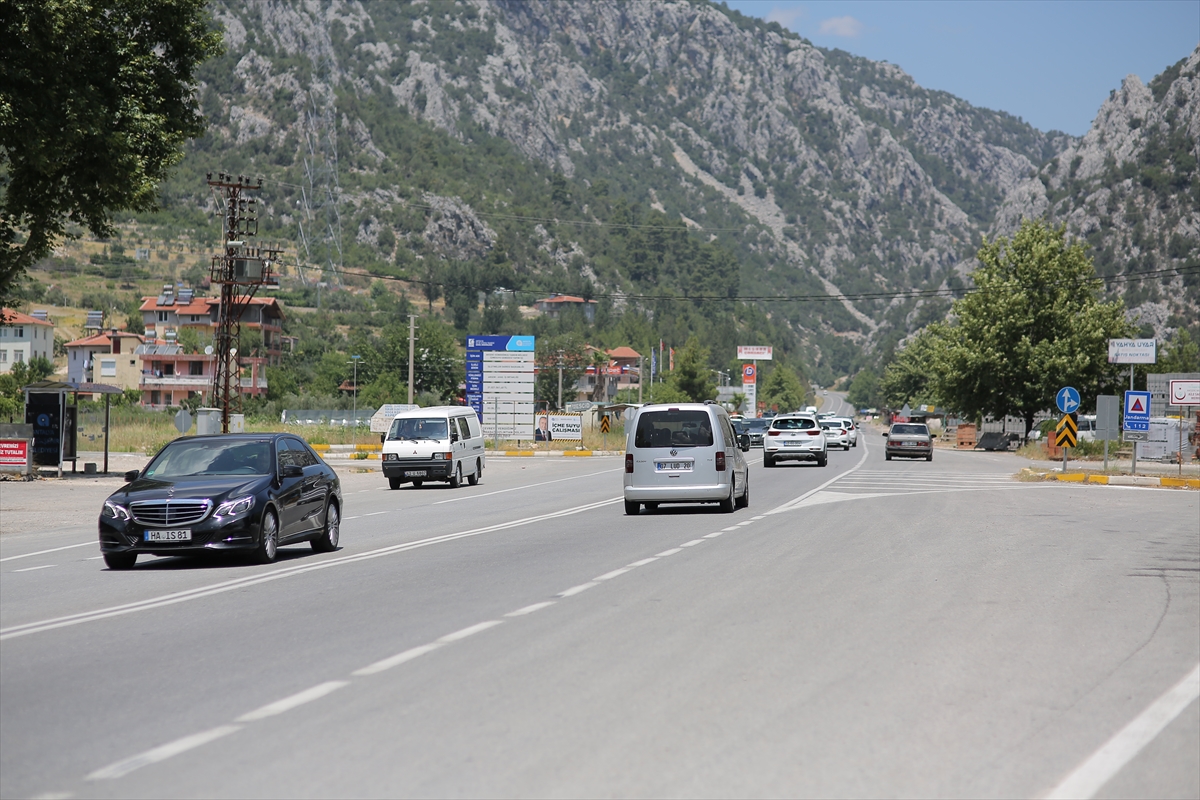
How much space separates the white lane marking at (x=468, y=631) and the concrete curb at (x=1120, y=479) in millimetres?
30146

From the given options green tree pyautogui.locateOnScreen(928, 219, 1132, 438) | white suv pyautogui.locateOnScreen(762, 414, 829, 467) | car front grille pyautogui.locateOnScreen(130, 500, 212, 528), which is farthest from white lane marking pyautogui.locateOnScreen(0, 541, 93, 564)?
green tree pyautogui.locateOnScreen(928, 219, 1132, 438)

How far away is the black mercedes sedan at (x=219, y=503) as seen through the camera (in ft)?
45.8

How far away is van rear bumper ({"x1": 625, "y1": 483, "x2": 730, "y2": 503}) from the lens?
71.8ft

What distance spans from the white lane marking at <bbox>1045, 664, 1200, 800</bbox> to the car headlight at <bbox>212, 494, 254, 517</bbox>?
10179 millimetres

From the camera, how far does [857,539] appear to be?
17.1 m

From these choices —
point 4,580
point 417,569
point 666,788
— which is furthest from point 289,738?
point 4,580

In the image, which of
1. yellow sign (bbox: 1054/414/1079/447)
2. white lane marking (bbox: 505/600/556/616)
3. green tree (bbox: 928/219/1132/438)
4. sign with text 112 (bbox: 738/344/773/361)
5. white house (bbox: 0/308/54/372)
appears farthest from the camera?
sign with text 112 (bbox: 738/344/773/361)

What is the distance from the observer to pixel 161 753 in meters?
5.78

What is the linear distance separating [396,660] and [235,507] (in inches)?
265

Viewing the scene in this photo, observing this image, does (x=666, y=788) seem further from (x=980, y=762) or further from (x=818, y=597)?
(x=818, y=597)

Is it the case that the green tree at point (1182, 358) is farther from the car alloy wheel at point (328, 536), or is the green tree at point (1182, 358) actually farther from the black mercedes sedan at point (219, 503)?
the black mercedes sedan at point (219, 503)

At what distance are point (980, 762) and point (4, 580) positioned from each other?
11.5 meters

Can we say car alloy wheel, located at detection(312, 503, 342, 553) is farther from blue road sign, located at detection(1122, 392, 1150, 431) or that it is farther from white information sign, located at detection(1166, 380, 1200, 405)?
white information sign, located at detection(1166, 380, 1200, 405)

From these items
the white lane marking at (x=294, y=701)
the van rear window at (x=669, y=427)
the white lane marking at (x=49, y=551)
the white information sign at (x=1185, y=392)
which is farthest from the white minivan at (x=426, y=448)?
the white lane marking at (x=294, y=701)
